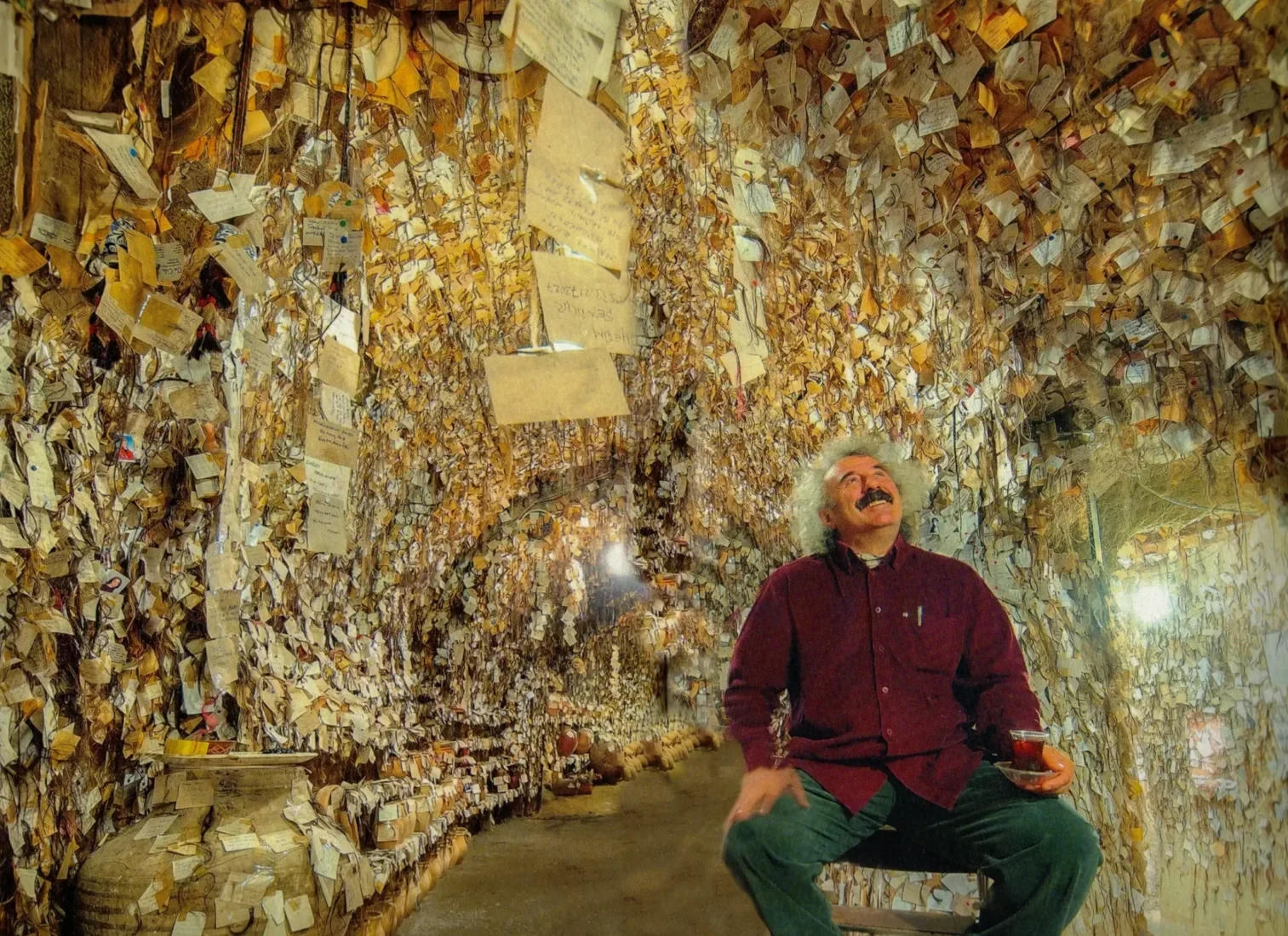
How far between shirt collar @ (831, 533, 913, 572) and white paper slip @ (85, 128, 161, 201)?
5.24ft

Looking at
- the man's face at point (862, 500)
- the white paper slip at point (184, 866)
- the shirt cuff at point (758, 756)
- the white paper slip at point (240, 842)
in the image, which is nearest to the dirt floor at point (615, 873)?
the shirt cuff at point (758, 756)

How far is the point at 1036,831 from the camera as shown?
1417 mm

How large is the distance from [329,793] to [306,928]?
1197 millimetres

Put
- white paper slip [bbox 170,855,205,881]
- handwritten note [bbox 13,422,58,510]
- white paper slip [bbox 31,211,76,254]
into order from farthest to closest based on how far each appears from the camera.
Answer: white paper slip [bbox 170,855,205,881], handwritten note [bbox 13,422,58,510], white paper slip [bbox 31,211,76,254]

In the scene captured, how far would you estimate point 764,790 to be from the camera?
4.98 ft

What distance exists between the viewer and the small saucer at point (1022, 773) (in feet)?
4.72

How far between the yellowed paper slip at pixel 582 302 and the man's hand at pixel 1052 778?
1023 millimetres

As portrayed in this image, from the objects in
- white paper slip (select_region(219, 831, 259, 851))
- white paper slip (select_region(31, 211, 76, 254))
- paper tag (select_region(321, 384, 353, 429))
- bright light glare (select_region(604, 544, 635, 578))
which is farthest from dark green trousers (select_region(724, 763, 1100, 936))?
bright light glare (select_region(604, 544, 635, 578))

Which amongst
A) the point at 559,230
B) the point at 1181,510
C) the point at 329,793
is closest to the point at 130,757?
the point at 329,793

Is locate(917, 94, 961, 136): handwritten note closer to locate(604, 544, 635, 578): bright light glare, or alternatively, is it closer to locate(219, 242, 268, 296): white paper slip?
locate(219, 242, 268, 296): white paper slip

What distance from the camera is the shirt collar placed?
1.62 meters

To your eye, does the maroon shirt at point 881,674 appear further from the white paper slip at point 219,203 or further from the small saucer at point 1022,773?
the white paper slip at point 219,203

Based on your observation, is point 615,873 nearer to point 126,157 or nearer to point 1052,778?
point 1052,778

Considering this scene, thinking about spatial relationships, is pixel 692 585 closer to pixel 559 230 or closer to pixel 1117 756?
pixel 1117 756
